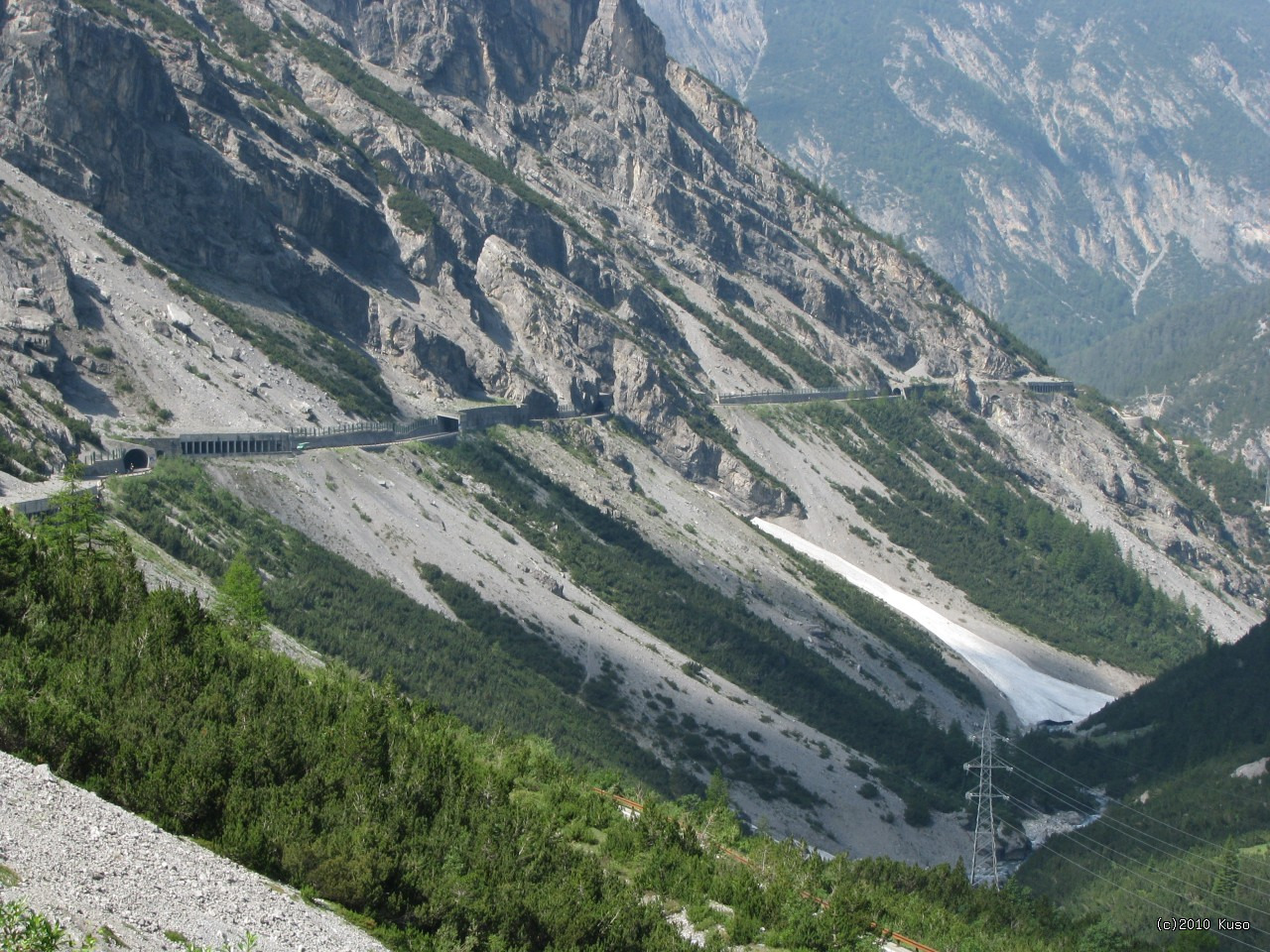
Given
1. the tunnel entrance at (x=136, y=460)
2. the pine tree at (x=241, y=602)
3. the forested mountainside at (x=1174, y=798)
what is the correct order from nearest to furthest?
1. the pine tree at (x=241, y=602)
2. the forested mountainside at (x=1174, y=798)
3. the tunnel entrance at (x=136, y=460)

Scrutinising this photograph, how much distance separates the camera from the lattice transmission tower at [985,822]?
181ft

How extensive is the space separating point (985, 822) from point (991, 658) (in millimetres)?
51092

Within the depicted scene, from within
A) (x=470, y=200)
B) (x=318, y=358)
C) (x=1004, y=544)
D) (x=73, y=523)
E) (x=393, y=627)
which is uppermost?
(x=470, y=200)

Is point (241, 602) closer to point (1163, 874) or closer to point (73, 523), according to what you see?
point (73, 523)

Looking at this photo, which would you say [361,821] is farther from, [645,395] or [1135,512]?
[1135,512]

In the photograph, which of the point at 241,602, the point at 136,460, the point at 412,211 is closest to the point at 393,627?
the point at 136,460

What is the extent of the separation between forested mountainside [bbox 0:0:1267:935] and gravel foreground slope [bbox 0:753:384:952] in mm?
2183

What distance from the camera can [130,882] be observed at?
20.2 m

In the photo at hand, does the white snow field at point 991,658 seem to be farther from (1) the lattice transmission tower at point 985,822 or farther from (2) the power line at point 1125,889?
(2) the power line at point 1125,889

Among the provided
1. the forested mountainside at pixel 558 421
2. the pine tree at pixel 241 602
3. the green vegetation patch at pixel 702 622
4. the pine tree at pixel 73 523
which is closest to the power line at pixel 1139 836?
the green vegetation patch at pixel 702 622

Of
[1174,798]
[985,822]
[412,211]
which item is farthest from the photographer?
[412,211]

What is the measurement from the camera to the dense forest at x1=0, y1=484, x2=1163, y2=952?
23.9 meters

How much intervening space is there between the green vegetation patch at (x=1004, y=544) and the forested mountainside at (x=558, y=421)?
1.93 ft

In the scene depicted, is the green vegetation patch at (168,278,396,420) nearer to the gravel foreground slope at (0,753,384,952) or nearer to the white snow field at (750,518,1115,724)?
the white snow field at (750,518,1115,724)
